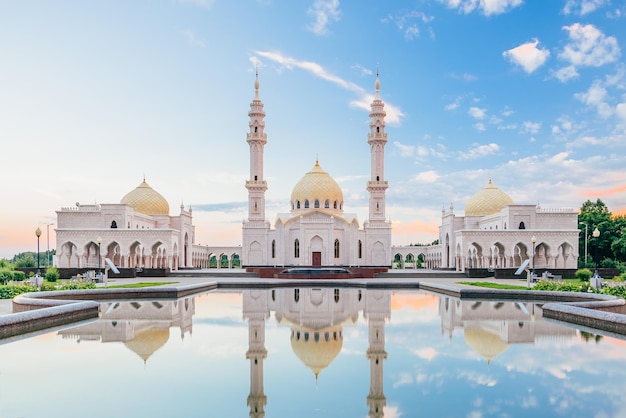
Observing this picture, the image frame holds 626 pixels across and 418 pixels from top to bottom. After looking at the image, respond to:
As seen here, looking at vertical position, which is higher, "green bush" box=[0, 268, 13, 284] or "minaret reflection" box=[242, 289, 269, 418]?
"green bush" box=[0, 268, 13, 284]

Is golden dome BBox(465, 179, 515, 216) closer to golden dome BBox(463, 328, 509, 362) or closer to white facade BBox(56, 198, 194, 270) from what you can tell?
white facade BBox(56, 198, 194, 270)

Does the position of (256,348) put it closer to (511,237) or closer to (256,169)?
(511,237)

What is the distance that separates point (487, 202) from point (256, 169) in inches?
746

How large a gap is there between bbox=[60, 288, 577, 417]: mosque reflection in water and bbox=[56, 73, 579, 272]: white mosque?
810 inches

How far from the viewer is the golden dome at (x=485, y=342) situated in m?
9.21

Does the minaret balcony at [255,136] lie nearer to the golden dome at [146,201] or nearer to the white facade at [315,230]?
the white facade at [315,230]

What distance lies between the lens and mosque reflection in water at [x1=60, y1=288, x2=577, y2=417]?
28.2 ft

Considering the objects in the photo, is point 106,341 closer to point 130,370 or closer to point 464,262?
point 130,370

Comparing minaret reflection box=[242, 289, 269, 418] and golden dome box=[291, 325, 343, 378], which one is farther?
golden dome box=[291, 325, 343, 378]

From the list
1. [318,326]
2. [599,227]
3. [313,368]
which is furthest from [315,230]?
[313,368]

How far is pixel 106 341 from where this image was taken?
10164 mm

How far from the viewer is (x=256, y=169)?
4253 cm

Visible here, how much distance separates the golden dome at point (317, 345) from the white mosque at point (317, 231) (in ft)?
87.5

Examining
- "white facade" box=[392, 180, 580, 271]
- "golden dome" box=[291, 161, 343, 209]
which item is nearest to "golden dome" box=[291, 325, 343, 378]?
"white facade" box=[392, 180, 580, 271]
